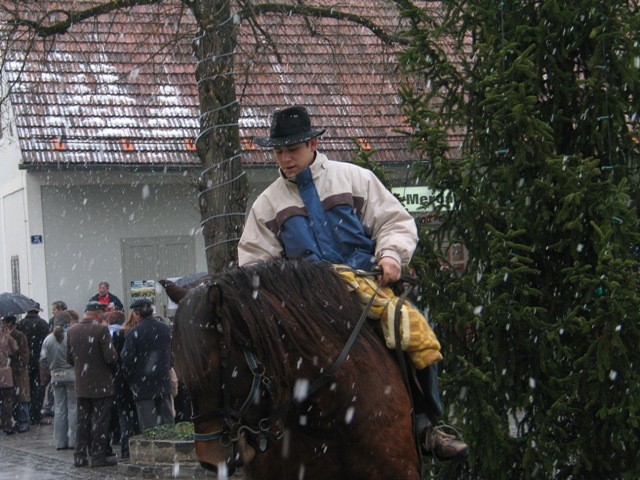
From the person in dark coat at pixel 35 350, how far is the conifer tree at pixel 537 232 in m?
13.7

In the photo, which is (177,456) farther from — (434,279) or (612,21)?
(612,21)

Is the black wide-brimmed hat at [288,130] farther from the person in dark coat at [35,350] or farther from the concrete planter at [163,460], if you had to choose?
the person in dark coat at [35,350]

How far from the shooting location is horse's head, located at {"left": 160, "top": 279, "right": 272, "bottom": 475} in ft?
15.3

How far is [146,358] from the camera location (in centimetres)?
1473

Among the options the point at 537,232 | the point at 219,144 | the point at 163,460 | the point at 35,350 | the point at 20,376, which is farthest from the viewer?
the point at 35,350

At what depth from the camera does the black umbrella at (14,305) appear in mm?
19594

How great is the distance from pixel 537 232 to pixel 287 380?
276cm

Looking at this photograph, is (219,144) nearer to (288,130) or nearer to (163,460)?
(163,460)

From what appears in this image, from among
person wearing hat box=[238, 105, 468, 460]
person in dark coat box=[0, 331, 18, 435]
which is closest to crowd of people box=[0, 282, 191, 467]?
person in dark coat box=[0, 331, 18, 435]

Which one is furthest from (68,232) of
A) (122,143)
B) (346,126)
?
(346,126)

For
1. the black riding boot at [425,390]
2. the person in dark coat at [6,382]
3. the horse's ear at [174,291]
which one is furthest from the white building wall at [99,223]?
the horse's ear at [174,291]

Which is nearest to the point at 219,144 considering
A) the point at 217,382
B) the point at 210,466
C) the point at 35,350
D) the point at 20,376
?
the point at 217,382

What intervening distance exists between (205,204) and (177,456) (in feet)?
11.7

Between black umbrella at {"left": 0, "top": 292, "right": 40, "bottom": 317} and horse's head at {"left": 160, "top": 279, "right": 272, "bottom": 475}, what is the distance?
1542 centimetres
